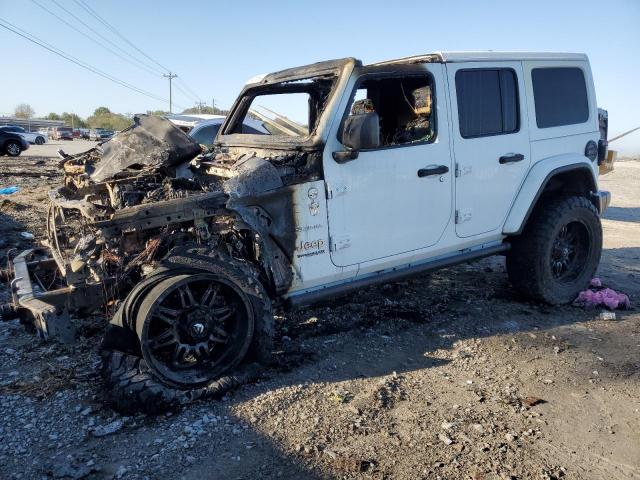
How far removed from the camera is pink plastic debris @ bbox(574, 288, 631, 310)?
15.5ft

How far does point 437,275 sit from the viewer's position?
18.6ft

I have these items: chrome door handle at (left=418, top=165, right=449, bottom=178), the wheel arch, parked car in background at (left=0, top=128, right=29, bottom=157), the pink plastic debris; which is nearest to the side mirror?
chrome door handle at (left=418, top=165, right=449, bottom=178)

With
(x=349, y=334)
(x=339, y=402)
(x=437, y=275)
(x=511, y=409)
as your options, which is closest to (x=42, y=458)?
(x=339, y=402)

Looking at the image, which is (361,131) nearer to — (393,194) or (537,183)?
(393,194)

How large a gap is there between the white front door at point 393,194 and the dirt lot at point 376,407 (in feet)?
2.64

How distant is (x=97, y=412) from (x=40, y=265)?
1.42m

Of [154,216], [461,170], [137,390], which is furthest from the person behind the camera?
[461,170]

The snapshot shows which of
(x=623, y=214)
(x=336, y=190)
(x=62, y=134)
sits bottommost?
(x=623, y=214)

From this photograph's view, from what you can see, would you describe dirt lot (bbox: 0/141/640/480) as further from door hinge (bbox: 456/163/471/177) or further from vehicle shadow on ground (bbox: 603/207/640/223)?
vehicle shadow on ground (bbox: 603/207/640/223)

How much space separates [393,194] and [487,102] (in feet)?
4.14

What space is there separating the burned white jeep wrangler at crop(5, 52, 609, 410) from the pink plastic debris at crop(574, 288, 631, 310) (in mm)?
114

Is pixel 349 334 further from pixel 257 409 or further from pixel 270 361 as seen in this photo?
pixel 257 409

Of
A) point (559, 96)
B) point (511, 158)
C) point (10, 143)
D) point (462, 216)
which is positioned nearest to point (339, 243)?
point (462, 216)

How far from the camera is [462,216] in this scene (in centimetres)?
406
